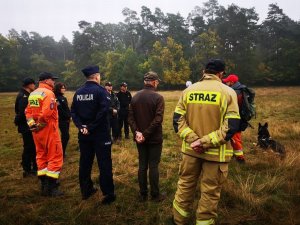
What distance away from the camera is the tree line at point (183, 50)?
49312 millimetres

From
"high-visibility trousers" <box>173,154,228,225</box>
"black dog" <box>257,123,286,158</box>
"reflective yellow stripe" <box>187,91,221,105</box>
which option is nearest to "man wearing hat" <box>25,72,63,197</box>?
"high-visibility trousers" <box>173,154,228,225</box>

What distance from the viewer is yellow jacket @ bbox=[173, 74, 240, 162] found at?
3324 millimetres

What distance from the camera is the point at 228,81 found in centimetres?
638

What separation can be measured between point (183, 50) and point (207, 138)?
5485 centimetres

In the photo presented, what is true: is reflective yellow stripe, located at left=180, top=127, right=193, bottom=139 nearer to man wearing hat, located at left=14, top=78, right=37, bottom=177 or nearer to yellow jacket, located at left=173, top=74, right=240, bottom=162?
yellow jacket, located at left=173, top=74, right=240, bottom=162

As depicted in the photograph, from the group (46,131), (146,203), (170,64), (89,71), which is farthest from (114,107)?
(170,64)

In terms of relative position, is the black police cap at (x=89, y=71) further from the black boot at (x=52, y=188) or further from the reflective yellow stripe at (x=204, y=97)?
the black boot at (x=52, y=188)

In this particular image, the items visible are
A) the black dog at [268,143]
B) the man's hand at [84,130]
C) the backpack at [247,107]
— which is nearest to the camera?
the man's hand at [84,130]

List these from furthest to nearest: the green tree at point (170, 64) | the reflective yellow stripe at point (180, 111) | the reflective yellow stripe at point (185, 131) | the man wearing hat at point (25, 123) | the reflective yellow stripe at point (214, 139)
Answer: the green tree at point (170, 64), the man wearing hat at point (25, 123), the reflective yellow stripe at point (180, 111), the reflective yellow stripe at point (185, 131), the reflective yellow stripe at point (214, 139)

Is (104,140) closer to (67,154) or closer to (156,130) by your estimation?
(156,130)

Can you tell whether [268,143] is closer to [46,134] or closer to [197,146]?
[197,146]

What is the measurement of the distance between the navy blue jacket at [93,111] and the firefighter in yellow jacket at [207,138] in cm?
144

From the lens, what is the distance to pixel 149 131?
454 centimetres

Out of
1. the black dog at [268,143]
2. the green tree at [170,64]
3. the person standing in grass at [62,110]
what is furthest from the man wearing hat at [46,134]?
the green tree at [170,64]
